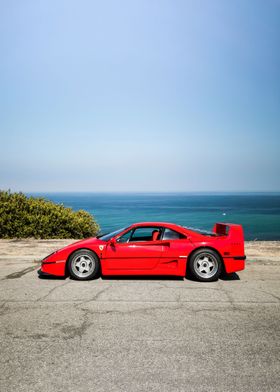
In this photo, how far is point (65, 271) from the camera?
23.7 ft

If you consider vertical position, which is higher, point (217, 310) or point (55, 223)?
point (55, 223)

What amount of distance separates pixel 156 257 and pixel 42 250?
17.1ft

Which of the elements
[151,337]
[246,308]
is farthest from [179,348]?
[246,308]

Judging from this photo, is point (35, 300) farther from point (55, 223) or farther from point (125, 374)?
point (55, 223)

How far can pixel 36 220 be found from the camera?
14.2 m

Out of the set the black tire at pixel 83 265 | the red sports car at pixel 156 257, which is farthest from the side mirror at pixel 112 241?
the black tire at pixel 83 265

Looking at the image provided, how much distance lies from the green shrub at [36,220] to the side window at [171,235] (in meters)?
8.01

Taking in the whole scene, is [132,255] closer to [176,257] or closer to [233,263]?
[176,257]

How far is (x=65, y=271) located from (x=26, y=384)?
4176 millimetres

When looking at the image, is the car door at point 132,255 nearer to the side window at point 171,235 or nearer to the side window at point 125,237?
the side window at point 125,237

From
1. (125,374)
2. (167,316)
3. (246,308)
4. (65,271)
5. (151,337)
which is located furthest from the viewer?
(65,271)

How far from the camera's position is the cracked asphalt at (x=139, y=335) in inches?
125

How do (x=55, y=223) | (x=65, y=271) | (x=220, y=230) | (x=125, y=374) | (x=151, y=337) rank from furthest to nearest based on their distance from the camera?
(x=55, y=223) < (x=220, y=230) < (x=65, y=271) < (x=151, y=337) < (x=125, y=374)

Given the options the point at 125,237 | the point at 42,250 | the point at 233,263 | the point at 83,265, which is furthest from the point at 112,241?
the point at 42,250
